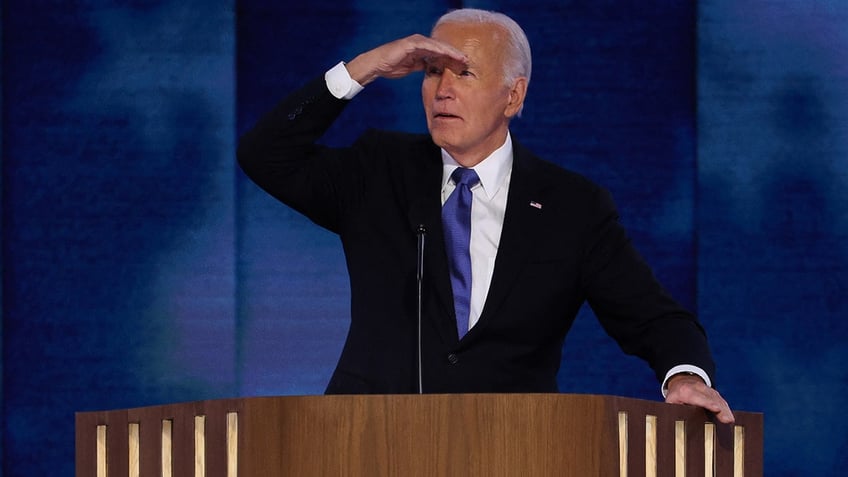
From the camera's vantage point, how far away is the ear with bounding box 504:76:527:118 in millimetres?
2344

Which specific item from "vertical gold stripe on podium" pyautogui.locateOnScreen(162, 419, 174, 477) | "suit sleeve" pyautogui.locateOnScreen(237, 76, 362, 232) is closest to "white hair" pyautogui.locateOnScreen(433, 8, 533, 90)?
"suit sleeve" pyautogui.locateOnScreen(237, 76, 362, 232)

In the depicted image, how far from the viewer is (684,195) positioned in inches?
148

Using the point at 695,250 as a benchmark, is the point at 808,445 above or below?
below

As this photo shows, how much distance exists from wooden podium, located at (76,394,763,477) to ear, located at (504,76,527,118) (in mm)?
823

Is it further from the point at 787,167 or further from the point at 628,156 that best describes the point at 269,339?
the point at 787,167

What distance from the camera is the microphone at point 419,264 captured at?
1929mm

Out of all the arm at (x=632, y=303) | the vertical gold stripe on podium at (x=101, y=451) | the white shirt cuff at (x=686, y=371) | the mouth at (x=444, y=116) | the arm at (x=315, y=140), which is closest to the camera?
the vertical gold stripe on podium at (x=101, y=451)

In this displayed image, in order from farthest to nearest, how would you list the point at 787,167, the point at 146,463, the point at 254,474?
the point at 787,167
the point at 254,474
the point at 146,463

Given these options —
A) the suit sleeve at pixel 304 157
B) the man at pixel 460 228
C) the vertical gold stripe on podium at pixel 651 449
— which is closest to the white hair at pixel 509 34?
the man at pixel 460 228

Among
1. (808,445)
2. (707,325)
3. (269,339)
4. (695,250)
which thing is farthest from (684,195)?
(269,339)

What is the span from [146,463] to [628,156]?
99.0 inches

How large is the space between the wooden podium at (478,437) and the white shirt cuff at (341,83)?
0.70 meters

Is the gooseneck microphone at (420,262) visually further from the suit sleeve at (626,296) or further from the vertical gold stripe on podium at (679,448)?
the vertical gold stripe on podium at (679,448)

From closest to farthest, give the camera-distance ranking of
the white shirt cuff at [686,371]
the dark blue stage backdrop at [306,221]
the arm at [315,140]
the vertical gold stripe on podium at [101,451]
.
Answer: the vertical gold stripe on podium at [101,451] → the white shirt cuff at [686,371] → the arm at [315,140] → the dark blue stage backdrop at [306,221]
